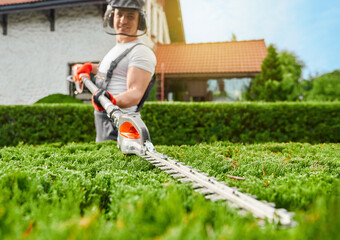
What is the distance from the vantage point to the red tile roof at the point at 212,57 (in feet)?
49.6

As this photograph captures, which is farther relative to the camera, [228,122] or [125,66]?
[228,122]

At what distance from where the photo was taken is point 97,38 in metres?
11.1

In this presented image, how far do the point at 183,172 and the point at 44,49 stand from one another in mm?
11554

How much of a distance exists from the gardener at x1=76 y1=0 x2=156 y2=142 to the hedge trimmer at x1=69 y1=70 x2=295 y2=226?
0.69 feet

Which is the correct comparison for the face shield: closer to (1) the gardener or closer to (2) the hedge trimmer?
(1) the gardener

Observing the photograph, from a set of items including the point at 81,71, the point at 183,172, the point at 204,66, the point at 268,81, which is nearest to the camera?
the point at 183,172

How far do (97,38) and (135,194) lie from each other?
10.6 metres

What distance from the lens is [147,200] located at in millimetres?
1323

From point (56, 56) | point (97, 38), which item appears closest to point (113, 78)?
point (97, 38)

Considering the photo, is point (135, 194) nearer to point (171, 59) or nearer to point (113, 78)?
point (113, 78)

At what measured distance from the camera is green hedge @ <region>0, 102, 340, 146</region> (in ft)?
23.0

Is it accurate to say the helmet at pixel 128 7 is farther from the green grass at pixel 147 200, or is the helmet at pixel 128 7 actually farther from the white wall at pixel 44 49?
the white wall at pixel 44 49

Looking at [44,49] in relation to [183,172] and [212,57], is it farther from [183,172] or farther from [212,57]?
[183,172]

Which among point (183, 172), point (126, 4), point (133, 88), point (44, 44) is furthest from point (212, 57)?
point (183, 172)
